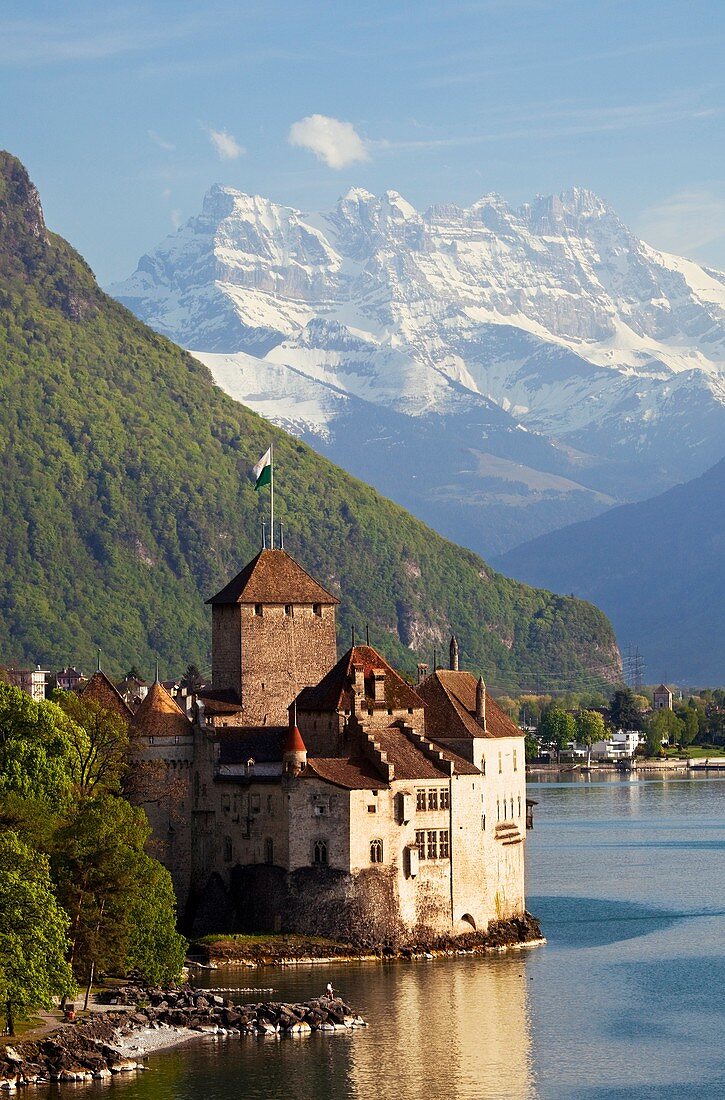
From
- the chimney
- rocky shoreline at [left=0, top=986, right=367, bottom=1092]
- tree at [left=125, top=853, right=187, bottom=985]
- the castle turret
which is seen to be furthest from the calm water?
the chimney

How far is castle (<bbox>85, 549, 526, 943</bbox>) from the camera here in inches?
4107

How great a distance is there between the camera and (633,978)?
10412 centimetres

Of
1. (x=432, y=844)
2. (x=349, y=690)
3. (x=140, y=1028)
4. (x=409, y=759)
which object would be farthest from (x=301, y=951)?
(x=140, y=1028)

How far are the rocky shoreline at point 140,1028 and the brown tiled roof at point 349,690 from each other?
19088 mm

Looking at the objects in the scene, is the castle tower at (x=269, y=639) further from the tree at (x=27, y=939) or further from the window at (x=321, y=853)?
the tree at (x=27, y=939)

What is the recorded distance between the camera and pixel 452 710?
369 ft

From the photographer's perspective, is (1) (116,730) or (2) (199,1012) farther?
(1) (116,730)

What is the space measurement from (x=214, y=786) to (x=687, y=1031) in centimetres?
2681

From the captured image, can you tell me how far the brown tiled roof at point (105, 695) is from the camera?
113375 millimetres

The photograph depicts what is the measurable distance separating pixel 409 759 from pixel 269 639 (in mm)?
12858

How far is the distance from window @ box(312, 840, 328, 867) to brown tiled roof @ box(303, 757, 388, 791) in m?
2.74

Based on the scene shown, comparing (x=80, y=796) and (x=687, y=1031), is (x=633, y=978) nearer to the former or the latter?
(x=687, y=1031)

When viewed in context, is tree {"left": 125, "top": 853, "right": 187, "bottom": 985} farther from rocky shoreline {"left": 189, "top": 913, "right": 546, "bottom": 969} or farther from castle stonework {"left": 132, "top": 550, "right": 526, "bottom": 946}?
castle stonework {"left": 132, "top": 550, "right": 526, "bottom": 946}

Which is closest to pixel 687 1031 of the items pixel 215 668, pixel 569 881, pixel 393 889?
pixel 393 889
